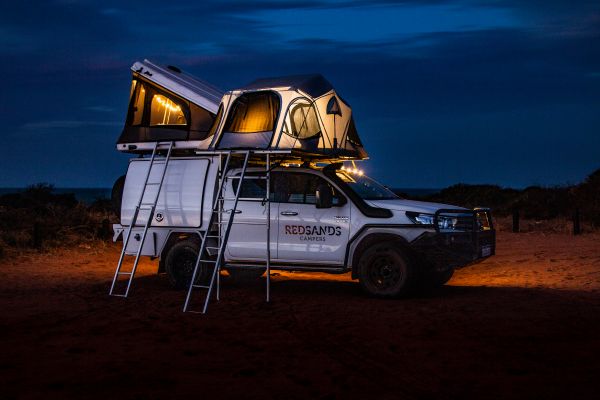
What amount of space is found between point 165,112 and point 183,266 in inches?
105

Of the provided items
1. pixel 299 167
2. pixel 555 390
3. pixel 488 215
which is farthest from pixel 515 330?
pixel 299 167

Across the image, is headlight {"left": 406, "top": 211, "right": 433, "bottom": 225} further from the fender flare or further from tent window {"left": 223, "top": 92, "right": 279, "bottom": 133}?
tent window {"left": 223, "top": 92, "right": 279, "bottom": 133}

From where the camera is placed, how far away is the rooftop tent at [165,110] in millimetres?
13133

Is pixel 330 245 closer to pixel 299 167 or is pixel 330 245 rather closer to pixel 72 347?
pixel 299 167

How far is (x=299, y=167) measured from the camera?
12594 mm

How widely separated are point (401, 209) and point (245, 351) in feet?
14.5

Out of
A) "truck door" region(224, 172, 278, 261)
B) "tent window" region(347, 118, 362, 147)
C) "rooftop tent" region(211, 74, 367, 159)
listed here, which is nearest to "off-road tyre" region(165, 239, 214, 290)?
"truck door" region(224, 172, 278, 261)

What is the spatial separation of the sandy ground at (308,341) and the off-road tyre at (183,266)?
31 centimetres

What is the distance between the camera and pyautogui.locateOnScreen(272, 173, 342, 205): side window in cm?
1231

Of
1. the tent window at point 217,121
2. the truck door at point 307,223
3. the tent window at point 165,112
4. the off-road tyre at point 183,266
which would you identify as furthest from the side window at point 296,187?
the tent window at point 165,112

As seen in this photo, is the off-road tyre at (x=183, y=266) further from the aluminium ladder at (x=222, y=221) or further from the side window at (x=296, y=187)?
the side window at (x=296, y=187)

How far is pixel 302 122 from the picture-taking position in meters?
12.5

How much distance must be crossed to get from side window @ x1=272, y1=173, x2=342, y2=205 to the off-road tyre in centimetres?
173

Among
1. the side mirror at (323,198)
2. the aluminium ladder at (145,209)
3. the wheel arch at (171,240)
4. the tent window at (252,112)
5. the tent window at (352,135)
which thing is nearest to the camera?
the side mirror at (323,198)
